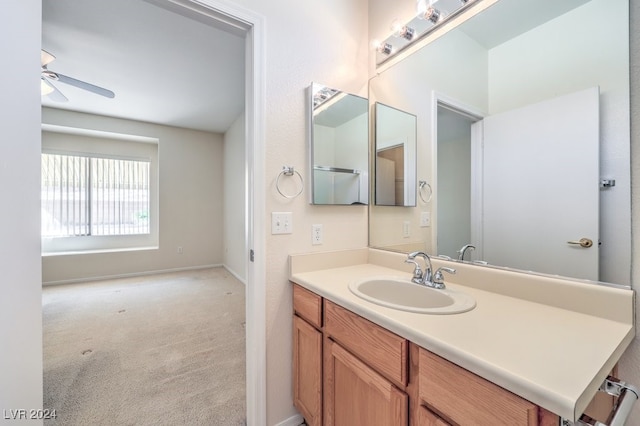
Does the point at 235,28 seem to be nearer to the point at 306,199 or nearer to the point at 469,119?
the point at 306,199

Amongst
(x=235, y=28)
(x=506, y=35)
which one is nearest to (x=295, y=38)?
(x=235, y=28)

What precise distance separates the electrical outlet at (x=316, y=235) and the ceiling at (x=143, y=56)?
1.12 meters

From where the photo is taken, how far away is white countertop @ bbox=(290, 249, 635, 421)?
1.67 feet

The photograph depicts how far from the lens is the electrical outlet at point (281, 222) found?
1338 millimetres

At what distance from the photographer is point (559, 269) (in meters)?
0.94

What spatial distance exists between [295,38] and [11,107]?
124cm

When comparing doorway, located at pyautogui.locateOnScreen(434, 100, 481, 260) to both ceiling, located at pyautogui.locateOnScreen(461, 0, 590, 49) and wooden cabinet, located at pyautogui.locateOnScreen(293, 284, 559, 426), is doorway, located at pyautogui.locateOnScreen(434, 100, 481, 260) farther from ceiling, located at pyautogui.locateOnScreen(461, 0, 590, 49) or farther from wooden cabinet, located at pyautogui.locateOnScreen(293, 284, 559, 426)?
wooden cabinet, located at pyautogui.locateOnScreen(293, 284, 559, 426)

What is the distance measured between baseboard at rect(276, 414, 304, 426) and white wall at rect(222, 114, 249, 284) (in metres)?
2.89

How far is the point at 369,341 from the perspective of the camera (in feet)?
2.95

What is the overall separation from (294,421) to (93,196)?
17.2ft

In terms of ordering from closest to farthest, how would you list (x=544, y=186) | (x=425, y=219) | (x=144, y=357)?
(x=544, y=186)
(x=425, y=219)
(x=144, y=357)

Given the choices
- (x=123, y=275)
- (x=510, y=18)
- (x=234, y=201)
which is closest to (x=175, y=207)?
(x=234, y=201)

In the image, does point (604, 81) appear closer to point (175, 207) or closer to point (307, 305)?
point (307, 305)

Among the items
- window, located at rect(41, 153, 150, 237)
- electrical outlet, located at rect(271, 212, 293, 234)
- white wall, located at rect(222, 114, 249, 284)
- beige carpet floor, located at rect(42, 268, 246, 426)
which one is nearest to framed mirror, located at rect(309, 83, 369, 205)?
electrical outlet, located at rect(271, 212, 293, 234)
